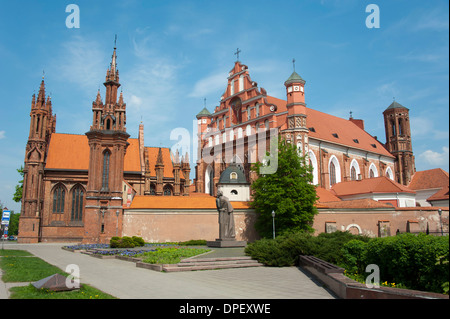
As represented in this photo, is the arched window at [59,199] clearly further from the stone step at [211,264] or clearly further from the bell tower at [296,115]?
the stone step at [211,264]

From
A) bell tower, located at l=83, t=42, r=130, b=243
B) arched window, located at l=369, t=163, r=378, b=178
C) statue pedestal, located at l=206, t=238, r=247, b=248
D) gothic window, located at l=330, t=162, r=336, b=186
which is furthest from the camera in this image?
arched window, located at l=369, t=163, r=378, b=178

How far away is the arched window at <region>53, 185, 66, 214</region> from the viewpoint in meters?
43.8

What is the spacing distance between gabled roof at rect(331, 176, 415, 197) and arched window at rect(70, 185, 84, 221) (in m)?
→ 31.4

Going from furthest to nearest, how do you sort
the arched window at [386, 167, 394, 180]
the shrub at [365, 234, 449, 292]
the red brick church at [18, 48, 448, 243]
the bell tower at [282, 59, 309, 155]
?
the arched window at [386, 167, 394, 180], the bell tower at [282, 59, 309, 155], the red brick church at [18, 48, 448, 243], the shrub at [365, 234, 449, 292]

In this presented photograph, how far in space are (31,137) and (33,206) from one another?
8.56 metres

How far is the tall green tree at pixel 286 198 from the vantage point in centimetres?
3262

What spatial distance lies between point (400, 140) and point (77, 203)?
50.5 meters

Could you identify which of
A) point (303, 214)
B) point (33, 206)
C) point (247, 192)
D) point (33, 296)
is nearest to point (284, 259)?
point (33, 296)

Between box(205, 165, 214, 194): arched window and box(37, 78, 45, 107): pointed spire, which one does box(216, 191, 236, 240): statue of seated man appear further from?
box(37, 78, 45, 107): pointed spire

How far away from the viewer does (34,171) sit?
43.5 meters

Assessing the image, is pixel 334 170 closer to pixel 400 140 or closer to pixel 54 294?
pixel 400 140

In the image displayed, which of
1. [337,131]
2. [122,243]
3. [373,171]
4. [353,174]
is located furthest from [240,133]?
[122,243]

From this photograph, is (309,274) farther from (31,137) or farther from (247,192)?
(31,137)

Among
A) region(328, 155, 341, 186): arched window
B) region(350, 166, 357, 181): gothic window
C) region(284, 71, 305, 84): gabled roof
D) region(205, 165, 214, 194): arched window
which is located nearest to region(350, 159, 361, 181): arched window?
region(350, 166, 357, 181): gothic window
